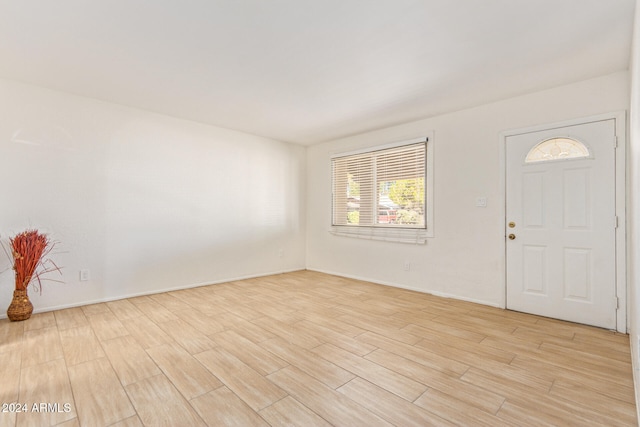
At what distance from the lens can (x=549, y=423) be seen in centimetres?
158

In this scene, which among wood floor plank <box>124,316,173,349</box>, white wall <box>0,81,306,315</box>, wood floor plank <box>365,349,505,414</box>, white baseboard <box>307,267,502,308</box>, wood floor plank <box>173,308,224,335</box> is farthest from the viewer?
white baseboard <box>307,267,502,308</box>

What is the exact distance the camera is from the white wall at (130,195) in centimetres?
324

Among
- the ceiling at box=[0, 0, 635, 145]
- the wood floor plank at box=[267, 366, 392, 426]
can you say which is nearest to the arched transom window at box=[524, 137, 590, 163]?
the ceiling at box=[0, 0, 635, 145]

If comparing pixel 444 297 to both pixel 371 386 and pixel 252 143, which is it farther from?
pixel 252 143

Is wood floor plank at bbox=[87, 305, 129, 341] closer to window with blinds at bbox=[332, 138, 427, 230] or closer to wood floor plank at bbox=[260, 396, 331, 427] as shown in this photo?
wood floor plank at bbox=[260, 396, 331, 427]

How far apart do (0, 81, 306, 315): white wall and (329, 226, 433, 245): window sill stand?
3.99 feet

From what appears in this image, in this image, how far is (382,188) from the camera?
15.8ft

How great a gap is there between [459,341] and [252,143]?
13.7ft

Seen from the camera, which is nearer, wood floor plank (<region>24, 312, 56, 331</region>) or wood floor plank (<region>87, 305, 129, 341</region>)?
wood floor plank (<region>87, 305, 129, 341</region>)

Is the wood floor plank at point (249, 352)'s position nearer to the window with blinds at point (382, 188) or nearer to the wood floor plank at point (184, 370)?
the wood floor plank at point (184, 370)

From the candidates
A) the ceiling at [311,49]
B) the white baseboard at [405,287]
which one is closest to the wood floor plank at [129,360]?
the ceiling at [311,49]

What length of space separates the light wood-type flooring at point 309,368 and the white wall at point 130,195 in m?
0.63

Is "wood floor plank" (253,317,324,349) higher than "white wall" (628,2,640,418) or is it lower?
lower

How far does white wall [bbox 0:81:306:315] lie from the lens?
3.24m
